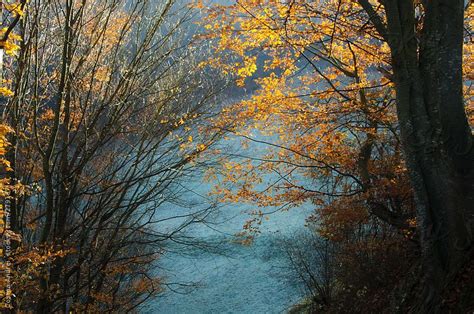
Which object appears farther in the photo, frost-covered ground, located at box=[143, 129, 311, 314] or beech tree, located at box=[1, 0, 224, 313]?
frost-covered ground, located at box=[143, 129, 311, 314]

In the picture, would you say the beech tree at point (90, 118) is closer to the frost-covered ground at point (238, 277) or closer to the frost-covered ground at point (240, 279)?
the frost-covered ground at point (238, 277)

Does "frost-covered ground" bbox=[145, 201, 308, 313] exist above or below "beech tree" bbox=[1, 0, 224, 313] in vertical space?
below

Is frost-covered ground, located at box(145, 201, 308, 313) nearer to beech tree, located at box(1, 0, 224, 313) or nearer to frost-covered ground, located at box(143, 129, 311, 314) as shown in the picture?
frost-covered ground, located at box(143, 129, 311, 314)

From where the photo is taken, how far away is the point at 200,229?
24422mm

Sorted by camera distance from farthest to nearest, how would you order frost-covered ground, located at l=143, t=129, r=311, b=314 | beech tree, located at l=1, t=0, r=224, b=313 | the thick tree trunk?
1. frost-covered ground, located at l=143, t=129, r=311, b=314
2. beech tree, located at l=1, t=0, r=224, b=313
3. the thick tree trunk

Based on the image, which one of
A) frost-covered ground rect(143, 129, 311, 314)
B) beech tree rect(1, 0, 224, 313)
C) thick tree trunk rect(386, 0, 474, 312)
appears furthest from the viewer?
frost-covered ground rect(143, 129, 311, 314)

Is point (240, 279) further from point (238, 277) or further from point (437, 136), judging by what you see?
point (437, 136)

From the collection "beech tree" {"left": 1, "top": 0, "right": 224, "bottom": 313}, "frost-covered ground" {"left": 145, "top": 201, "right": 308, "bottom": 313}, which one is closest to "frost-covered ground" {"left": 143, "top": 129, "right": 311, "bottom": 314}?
"frost-covered ground" {"left": 145, "top": 201, "right": 308, "bottom": 313}

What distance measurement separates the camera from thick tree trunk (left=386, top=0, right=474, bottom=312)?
4359 mm

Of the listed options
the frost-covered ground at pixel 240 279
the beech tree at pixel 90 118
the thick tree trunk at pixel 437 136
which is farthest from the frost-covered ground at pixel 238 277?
the thick tree trunk at pixel 437 136

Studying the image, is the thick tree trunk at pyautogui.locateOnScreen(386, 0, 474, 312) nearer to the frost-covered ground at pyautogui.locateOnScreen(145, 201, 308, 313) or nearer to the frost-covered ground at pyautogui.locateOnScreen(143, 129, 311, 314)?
the frost-covered ground at pyautogui.locateOnScreen(143, 129, 311, 314)

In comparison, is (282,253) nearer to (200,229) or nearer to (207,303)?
(207,303)

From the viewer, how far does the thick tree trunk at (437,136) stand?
4359mm

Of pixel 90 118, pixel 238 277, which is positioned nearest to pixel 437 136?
pixel 90 118
